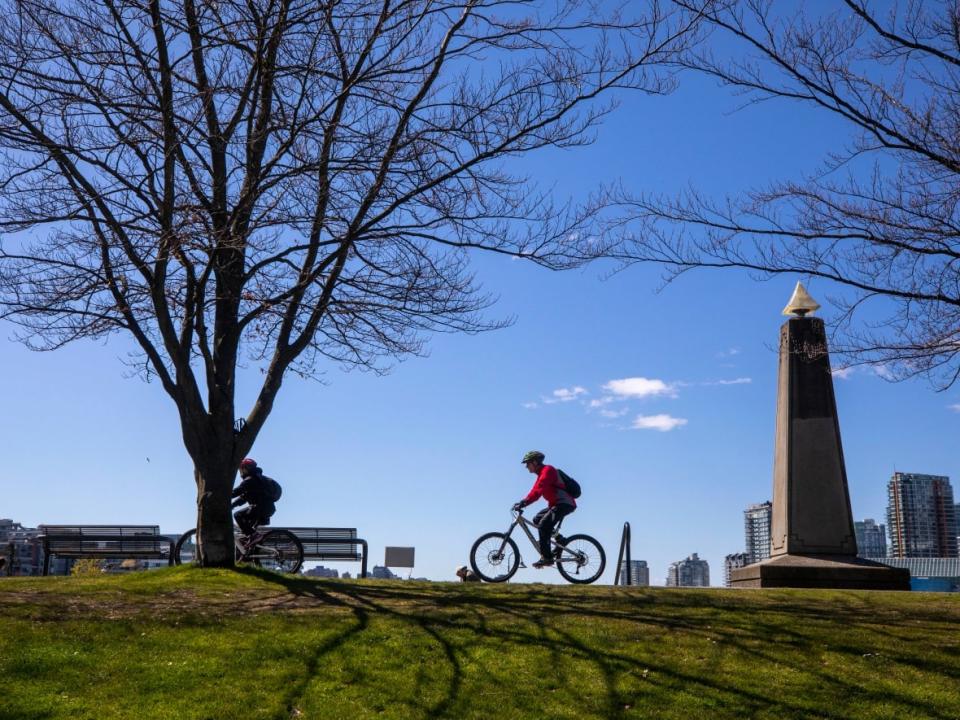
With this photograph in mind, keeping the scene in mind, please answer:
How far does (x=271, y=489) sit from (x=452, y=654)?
5.93m

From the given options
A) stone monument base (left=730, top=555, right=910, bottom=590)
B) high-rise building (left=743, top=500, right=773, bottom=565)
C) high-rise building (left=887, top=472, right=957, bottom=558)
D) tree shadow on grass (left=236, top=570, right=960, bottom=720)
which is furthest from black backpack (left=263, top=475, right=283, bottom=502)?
high-rise building (left=743, top=500, right=773, bottom=565)

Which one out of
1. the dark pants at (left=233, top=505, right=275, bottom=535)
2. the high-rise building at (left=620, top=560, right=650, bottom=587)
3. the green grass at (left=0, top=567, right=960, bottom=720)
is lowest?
the green grass at (left=0, top=567, right=960, bottom=720)

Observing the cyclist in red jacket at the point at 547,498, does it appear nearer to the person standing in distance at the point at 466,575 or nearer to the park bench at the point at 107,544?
the person standing in distance at the point at 466,575

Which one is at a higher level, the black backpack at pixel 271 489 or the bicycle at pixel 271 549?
the black backpack at pixel 271 489

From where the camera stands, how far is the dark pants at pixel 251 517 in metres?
14.1

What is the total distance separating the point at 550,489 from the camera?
1383 cm

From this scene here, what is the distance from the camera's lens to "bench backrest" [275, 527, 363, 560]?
16.4 m

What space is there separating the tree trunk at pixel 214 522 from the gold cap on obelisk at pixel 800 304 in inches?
355

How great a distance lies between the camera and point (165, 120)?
11023 mm

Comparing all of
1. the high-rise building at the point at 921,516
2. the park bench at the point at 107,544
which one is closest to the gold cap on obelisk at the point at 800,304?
the park bench at the point at 107,544

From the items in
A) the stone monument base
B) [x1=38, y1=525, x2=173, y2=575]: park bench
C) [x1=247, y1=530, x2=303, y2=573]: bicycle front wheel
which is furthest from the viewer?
[x1=38, y1=525, x2=173, y2=575]: park bench

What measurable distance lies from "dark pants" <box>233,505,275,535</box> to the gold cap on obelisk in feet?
28.3

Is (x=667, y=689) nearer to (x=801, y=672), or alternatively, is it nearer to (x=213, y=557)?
(x=801, y=672)

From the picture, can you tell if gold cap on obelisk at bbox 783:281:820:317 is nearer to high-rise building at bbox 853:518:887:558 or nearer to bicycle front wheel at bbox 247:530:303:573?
bicycle front wheel at bbox 247:530:303:573
